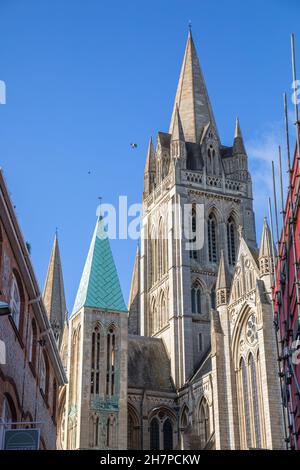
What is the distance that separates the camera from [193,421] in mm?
54344

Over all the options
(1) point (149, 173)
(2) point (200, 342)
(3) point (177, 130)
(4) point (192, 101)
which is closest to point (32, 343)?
(2) point (200, 342)

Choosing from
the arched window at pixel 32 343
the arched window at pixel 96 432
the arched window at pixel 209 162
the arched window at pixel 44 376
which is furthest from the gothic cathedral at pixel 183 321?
the arched window at pixel 32 343

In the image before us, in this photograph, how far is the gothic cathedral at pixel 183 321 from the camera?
47.8m

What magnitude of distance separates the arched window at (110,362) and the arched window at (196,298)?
33.5 feet

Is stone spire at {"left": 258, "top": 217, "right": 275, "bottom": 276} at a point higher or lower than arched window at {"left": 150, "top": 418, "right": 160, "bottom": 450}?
higher

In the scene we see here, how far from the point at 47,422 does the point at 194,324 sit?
3339 cm

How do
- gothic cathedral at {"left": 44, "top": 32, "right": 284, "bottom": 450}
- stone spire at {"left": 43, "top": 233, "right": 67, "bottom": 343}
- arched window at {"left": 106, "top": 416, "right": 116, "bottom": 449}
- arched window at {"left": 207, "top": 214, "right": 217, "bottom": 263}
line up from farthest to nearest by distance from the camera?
stone spire at {"left": 43, "top": 233, "right": 67, "bottom": 343}, arched window at {"left": 207, "top": 214, "right": 217, "bottom": 263}, arched window at {"left": 106, "top": 416, "right": 116, "bottom": 449}, gothic cathedral at {"left": 44, "top": 32, "right": 284, "bottom": 450}

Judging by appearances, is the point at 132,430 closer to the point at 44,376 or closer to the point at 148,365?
the point at 148,365

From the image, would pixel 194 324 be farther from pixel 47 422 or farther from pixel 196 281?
pixel 47 422

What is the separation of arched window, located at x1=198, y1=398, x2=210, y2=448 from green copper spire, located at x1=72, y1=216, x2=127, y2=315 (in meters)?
8.25

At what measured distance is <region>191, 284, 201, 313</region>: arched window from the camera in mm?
61938

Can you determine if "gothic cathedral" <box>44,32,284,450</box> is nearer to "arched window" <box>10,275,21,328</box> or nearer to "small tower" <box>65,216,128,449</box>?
"small tower" <box>65,216,128,449</box>

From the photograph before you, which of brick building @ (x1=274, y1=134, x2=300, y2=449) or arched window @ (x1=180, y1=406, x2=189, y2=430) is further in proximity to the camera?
arched window @ (x1=180, y1=406, x2=189, y2=430)

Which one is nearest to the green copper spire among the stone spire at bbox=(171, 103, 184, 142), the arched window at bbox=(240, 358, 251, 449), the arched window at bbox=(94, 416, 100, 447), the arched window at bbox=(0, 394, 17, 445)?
the arched window at bbox=(94, 416, 100, 447)
